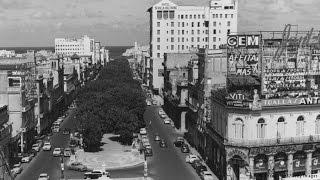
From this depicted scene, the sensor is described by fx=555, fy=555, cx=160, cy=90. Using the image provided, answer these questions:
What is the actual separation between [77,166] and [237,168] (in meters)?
28.7

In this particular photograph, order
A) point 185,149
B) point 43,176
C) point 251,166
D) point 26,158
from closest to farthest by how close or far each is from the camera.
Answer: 1. point 251,166
2. point 43,176
3. point 26,158
4. point 185,149

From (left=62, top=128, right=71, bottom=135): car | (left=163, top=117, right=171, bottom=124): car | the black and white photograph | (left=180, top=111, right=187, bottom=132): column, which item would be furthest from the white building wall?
(left=163, top=117, right=171, bottom=124): car

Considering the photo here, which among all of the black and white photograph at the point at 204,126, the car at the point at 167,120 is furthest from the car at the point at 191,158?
the car at the point at 167,120

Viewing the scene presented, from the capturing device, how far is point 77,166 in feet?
311

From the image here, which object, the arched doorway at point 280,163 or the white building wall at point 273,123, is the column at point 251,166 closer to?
the white building wall at point 273,123

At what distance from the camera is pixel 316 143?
81688 mm

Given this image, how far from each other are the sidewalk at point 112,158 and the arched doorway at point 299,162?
2959 centimetres

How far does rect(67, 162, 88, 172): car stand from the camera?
9419 cm

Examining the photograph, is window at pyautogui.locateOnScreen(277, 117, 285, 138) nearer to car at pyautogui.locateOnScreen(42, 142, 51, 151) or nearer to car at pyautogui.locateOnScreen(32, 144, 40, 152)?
car at pyautogui.locateOnScreen(42, 142, 51, 151)

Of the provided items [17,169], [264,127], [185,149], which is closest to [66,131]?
[185,149]

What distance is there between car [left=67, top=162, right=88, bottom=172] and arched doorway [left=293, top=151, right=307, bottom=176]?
1370 inches

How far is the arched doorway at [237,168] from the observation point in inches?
3123

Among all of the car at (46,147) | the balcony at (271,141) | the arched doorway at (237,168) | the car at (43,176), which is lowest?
the car at (46,147)

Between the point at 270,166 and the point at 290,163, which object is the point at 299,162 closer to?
the point at 290,163
